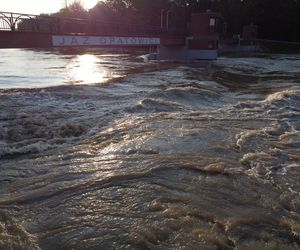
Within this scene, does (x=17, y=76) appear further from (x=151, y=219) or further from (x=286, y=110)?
(x=151, y=219)

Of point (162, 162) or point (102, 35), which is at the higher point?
point (102, 35)

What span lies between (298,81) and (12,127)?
61.9 ft

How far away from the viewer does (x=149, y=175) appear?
838 cm

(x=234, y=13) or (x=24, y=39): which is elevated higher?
(x=234, y=13)

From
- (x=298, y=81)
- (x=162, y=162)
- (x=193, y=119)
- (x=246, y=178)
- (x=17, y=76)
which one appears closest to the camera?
(x=246, y=178)

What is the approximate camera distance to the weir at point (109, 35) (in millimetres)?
22734

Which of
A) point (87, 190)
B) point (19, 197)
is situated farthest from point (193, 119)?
point (19, 197)

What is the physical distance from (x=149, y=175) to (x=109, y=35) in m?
24.8

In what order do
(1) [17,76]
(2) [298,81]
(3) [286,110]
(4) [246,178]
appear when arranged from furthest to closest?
(1) [17,76] < (2) [298,81] < (3) [286,110] < (4) [246,178]

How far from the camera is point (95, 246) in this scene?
5.91 meters

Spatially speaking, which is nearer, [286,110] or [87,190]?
[87,190]

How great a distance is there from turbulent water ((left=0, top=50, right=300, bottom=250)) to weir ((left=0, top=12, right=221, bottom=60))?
7358mm

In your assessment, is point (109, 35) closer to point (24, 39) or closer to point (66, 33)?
point (66, 33)

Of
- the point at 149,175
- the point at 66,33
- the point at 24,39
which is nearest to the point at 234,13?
the point at 66,33
